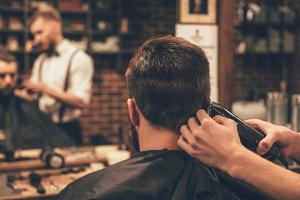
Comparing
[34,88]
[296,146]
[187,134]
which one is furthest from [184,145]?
[34,88]

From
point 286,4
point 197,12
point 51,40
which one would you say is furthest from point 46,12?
point 286,4

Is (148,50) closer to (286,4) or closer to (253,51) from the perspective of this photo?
(253,51)

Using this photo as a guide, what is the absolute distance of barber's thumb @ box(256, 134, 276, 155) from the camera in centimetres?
147

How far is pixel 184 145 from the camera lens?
1325mm

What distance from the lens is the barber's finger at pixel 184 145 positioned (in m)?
1.31

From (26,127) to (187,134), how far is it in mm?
2165

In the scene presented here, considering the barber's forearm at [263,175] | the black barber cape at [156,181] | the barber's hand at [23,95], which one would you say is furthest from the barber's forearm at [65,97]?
the barber's forearm at [263,175]

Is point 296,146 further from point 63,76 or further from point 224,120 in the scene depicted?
point 63,76

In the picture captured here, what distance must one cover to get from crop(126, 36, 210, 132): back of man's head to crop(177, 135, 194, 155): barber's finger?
45mm

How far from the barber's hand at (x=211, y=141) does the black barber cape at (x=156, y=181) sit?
0.07 meters

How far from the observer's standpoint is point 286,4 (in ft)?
21.3

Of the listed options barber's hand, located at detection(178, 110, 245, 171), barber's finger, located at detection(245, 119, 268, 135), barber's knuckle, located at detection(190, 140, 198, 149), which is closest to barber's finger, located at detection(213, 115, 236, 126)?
barber's hand, located at detection(178, 110, 245, 171)

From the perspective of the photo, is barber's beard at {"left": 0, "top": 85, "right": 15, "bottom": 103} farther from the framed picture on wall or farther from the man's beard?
the framed picture on wall

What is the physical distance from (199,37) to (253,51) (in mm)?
4080
